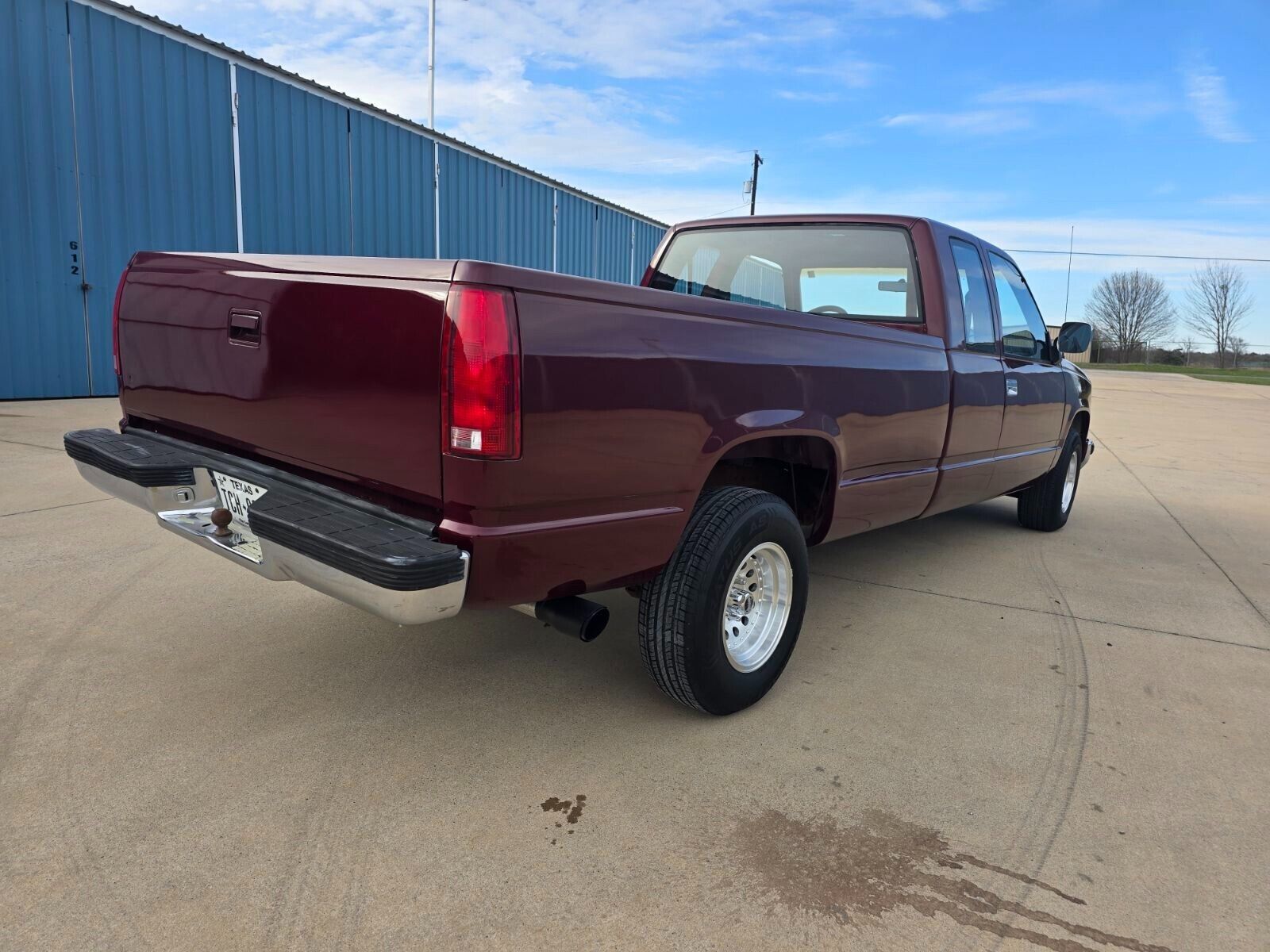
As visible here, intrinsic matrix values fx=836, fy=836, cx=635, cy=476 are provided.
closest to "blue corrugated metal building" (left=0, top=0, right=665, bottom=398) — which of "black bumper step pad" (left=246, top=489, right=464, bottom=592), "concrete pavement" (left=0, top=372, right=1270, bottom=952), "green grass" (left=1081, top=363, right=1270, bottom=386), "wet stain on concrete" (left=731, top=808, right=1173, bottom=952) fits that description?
"concrete pavement" (left=0, top=372, right=1270, bottom=952)

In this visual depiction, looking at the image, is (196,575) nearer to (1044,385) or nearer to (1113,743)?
(1113,743)

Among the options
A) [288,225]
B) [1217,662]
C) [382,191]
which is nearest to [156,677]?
[1217,662]

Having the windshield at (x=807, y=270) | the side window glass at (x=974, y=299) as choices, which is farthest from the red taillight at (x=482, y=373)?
the side window glass at (x=974, y=299)

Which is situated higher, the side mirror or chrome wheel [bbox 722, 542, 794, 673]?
the side mirror

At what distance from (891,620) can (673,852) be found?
80.9 inches

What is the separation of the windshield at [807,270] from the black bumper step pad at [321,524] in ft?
7.71

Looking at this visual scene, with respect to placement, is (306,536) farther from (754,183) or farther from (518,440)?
(754,183)

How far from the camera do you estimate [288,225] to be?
1204 centimetres

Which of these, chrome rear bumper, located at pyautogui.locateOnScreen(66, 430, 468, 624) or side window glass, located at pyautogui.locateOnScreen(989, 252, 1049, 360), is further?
side window glass, located at pyautogui.locateOnScreen(989, 252, 1049, 360)

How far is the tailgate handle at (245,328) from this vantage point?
2396mm

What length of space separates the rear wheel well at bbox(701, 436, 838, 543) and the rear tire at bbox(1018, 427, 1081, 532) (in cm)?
314

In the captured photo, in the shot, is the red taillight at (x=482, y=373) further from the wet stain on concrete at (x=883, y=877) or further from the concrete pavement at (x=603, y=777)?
the wet stain on concrete at (x=883, y=877)

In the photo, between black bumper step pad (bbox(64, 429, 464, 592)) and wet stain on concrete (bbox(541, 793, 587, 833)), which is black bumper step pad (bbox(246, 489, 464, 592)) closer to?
black bumper step pad (bbox(64, 429, 464, 592))

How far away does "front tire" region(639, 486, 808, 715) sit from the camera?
2479mm
